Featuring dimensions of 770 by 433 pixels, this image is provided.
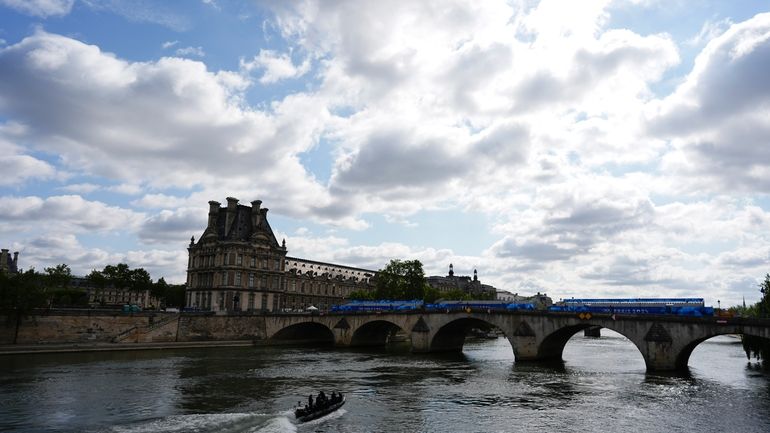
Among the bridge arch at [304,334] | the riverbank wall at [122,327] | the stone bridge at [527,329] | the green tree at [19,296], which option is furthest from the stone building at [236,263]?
the green tree at [19,296]

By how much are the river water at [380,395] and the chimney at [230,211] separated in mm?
51547

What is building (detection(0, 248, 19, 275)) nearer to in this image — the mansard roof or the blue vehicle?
the mansard roof

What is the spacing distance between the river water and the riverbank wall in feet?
40.9

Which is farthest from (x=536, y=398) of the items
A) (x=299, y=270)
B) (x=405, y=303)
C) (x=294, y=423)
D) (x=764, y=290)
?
(x=299, y=270)

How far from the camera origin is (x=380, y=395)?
41125mm

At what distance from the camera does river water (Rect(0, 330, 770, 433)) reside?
1241 inches

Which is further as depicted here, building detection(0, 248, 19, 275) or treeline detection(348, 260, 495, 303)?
building detection(0, 248, 19, 275)

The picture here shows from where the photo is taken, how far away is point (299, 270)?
13912cm

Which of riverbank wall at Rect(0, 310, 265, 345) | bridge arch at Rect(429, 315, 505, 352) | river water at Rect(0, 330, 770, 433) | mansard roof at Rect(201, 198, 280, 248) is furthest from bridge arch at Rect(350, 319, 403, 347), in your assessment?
mansard roof at Rect(201, 198, 280, 248)

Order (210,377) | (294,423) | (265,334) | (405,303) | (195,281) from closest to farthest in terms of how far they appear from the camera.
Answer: (294,423)
(210,377)
(405,303)
(265,334)
(195,281)

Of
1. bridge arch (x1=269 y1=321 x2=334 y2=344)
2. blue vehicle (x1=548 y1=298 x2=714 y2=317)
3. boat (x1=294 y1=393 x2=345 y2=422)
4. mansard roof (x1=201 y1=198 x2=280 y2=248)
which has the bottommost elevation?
boat (x1=294 y1=393 x2=345 y2=422)

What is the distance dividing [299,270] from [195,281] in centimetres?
2860

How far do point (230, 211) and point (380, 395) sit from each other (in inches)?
3229

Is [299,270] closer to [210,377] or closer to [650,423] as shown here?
[210,377]
